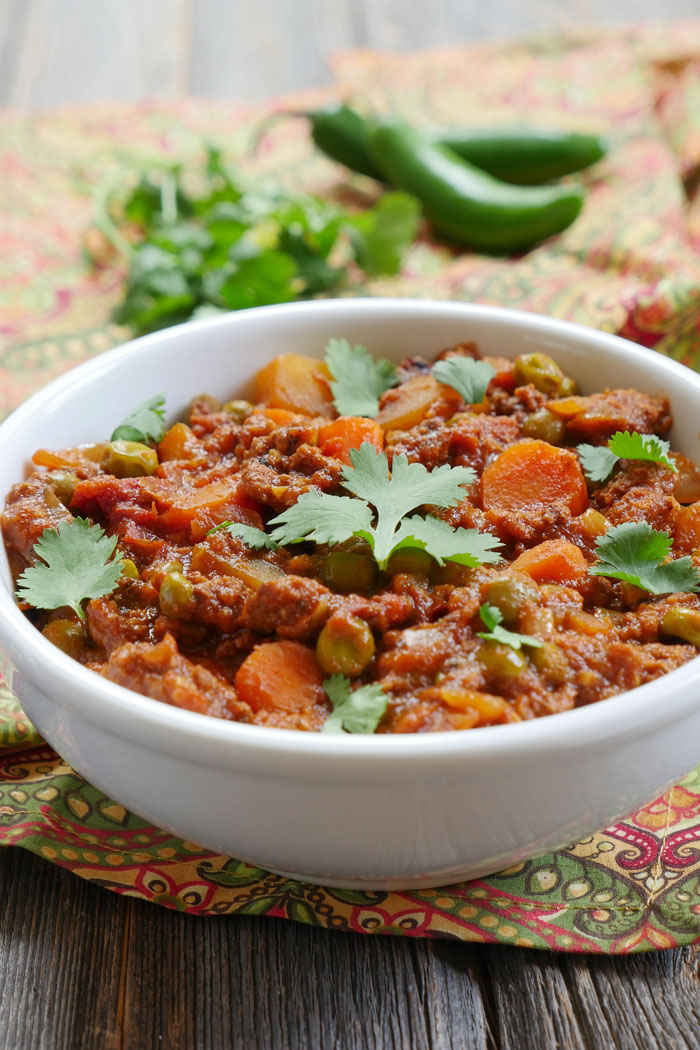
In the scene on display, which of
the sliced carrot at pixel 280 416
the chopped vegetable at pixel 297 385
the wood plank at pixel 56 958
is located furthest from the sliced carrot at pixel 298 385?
the wood plank at pixel 56 958

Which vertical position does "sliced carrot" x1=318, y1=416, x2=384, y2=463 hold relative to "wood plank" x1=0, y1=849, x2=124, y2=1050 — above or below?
above

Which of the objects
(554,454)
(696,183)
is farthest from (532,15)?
(554,454)

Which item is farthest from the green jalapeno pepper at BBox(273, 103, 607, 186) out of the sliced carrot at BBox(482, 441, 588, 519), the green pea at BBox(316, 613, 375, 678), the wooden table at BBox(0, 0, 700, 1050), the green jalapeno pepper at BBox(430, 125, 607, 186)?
the wooden table at BBox(0, 0, 700, 1050)

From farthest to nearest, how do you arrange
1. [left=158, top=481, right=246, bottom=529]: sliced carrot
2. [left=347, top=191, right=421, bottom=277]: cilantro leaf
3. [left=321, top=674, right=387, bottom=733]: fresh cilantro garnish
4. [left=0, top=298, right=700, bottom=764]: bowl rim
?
[left=347, top=191, right=421, bottom=277]: cilantro leaf
[left=158, top=481, right=246, bottom=529]: sliced carrot
[left=321, top=674, right=387, bottom=733]: fresh cilantro garnish
[left=0, top=298, right=700, bottom=764]: bowl rim

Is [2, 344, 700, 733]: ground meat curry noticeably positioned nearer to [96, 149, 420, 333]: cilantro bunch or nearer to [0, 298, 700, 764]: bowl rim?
[0, 298, 700, 764]: bowl rim

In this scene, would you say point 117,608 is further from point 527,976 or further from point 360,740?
point 527,976

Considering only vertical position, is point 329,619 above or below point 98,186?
above
